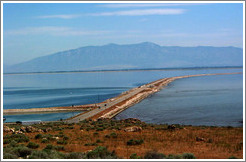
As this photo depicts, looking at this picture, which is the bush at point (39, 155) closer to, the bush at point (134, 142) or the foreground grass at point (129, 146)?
the foreground grass at point (129, 146)

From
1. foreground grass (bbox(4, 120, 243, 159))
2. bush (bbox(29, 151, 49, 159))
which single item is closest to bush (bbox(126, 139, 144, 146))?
foreground grass (bbox(4, 120, 243, 159))

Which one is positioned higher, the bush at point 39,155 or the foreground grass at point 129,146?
the bush at point 39,155

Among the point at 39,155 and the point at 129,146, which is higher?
the point at 39,155

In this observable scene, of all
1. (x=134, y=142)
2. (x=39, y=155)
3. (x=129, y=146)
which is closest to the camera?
(x=39, y=155)

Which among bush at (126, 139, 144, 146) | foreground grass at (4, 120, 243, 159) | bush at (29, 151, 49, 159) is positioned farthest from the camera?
bush at (126, 139, 144, 146)

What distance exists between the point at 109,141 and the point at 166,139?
272 centimetres

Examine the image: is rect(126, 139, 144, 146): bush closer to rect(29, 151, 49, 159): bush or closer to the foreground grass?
the foreground grass

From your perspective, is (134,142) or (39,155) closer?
(39,155)

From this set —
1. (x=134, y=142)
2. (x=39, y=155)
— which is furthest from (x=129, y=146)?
(x=39, y=155)

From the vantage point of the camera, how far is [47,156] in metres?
9.60

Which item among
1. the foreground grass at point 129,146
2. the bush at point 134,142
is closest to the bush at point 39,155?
the foreground grass at point 129,146

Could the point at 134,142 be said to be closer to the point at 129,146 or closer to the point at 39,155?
the point at 129,146

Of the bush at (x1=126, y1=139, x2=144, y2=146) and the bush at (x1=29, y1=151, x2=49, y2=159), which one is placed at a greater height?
the bush at (x1=29, y1=151, x2=49, y2=159)

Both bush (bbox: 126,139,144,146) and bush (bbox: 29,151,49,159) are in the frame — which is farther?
bush (bbox: 126,139,144,146)
